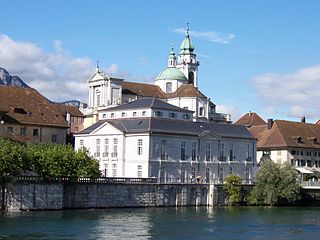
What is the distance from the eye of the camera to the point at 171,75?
A: 138m

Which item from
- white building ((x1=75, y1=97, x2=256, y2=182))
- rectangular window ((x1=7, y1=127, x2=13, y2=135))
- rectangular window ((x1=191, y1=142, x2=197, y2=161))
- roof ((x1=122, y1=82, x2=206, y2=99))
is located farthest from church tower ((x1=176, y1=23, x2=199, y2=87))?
rectangular window ((x1=7, y1=127, x2=13, y2=135))

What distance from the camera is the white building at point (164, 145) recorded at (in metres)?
91.0

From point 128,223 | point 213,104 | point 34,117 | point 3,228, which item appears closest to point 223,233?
point 128,223

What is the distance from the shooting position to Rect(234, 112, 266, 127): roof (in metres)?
134

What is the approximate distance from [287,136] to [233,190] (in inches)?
1090

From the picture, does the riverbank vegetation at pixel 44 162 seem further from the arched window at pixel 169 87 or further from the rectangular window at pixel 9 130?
the arched window at pixel 169 87

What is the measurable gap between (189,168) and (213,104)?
4423cm

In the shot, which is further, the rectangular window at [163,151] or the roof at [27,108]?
the roof at [27,108]

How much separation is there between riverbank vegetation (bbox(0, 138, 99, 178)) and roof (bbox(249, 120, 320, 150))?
4563cm

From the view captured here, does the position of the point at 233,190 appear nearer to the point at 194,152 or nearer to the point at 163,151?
the point at 194,152

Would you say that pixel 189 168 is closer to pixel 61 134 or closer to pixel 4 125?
pixel 61 134

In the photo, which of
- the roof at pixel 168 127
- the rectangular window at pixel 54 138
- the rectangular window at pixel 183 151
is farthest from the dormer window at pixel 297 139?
the rectangular window at pixel 54 138

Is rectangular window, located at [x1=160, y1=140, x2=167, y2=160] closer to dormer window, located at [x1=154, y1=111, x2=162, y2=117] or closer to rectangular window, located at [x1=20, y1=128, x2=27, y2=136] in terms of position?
dormer window, located at [x1=154, y1=111, x2=162, y2=117]

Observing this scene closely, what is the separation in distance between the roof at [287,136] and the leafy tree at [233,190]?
23.8 meters
